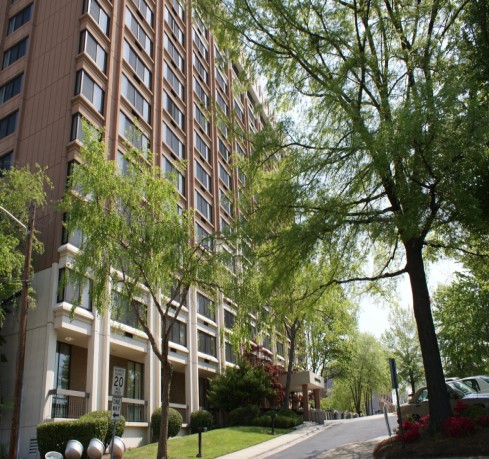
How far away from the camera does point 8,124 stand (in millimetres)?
27641

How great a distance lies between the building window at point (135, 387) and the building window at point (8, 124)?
1453 cm

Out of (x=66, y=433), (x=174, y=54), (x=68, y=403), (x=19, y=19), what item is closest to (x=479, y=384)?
(x=66, y=433)

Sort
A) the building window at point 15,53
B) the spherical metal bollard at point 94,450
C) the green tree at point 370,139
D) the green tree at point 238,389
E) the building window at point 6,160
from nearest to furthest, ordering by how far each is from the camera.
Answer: the green tree at point 370,139 < the spherical metal bollard at point 94,450 < the building window at point 6,160 < the building window at point 15,53 < the green tree at point 238,389

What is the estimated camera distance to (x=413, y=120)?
1033 centimetres

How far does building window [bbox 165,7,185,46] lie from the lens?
127 feet

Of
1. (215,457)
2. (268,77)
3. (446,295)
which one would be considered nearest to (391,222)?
(268,77)

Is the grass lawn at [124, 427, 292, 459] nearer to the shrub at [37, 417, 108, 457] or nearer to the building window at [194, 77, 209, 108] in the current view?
the shrub at [37, 417, 108, 457]

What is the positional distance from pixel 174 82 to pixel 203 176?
786 cm

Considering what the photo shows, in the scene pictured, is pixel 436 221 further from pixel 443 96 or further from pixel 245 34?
pixel 245 34

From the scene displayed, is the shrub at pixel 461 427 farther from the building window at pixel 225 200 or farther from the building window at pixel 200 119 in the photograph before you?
the building window at pixel 200 119

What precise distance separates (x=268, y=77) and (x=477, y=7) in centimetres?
586

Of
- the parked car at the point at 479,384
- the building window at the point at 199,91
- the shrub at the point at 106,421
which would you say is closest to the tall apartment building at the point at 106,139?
the building window at the point at 199,91

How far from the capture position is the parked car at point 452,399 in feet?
49.7

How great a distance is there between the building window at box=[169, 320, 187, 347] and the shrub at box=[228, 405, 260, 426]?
211 inches
